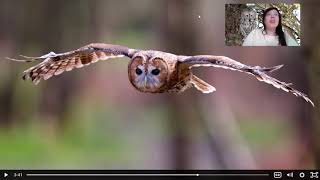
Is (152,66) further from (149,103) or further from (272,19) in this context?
(272,19)

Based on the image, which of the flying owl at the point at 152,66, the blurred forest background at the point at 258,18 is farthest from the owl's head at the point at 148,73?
the blurred forest background at the point at 258,18

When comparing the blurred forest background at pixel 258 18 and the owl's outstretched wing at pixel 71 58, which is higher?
the blurred forest background at pixel 258 18

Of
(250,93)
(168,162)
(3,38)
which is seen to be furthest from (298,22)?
(3,38)

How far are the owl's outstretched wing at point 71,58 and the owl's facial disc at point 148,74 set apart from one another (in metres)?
0.03

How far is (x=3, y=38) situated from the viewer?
4.41ft

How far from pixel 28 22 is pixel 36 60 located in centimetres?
9

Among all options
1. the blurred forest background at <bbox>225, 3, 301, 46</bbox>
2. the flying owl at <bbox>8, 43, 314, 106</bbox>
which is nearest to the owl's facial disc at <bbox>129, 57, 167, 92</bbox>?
the flying owl at <bbox>8, 43, 314, 106</bbox>

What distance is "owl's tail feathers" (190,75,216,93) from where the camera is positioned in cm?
133

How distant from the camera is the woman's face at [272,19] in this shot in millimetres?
Answer: 1337

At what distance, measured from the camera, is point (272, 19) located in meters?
1.34

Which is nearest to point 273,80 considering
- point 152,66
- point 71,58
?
point 152,66

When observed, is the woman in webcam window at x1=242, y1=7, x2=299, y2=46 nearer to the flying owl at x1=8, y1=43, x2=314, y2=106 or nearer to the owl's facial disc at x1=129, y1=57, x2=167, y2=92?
the flying owl at x1=8, y1=43, x2=314, y2=106

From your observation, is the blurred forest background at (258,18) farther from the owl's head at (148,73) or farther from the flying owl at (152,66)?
the owl's head at (148,73)

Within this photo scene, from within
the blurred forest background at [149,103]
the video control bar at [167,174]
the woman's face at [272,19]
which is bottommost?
the video control bar at [167,174]
